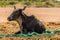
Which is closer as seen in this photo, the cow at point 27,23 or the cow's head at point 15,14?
the cow's head at point 15,14

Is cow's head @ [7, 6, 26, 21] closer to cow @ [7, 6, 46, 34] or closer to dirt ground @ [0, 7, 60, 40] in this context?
cow @ [7, 6, 46, 34]

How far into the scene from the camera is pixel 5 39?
9992 millimetres

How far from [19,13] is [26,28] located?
659 mm

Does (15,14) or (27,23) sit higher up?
(15,14)

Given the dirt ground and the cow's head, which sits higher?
the cow's head

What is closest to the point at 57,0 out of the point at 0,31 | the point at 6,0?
the point at 6,0

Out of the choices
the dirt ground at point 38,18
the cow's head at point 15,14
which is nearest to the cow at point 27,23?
the cow's head at point 15,14

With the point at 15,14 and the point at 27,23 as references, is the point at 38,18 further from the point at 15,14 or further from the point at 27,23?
the point at 15,14

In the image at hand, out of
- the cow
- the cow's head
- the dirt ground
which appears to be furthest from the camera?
the dirt ground

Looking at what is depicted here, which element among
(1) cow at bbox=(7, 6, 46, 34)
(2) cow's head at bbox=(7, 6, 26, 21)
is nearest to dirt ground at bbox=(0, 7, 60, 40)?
(1) cow at bbox=(7, 6, 46, 34)

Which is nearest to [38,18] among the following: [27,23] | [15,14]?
[27,23]

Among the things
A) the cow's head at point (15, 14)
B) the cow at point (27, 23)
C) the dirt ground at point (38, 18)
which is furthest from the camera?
the dirt ground at point (38, 18)

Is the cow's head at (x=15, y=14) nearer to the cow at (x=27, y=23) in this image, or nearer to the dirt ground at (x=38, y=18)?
the cow at (x=27, y=23)

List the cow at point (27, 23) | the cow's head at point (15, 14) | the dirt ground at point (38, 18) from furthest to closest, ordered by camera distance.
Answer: the dirt ground at point (38, 18) < the cow at point (27, 23) < the cow's head at point (15, 14)
